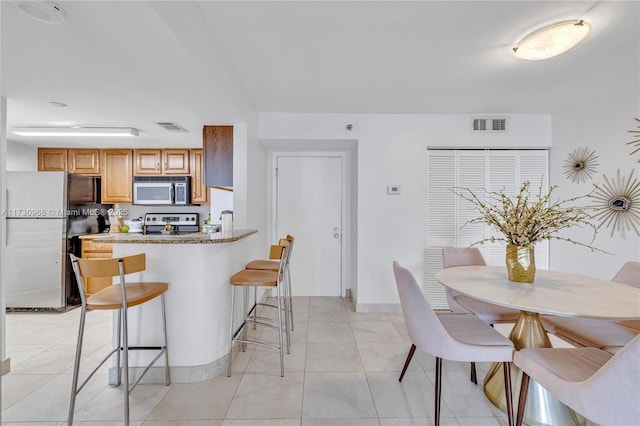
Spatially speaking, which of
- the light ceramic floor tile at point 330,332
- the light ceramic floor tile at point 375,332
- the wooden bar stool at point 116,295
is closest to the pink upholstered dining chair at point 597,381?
the light ceramic floor tile at point 375,332

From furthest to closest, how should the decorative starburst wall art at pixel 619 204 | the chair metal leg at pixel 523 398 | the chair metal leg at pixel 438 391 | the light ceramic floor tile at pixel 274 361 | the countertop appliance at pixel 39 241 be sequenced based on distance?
the countertop appliance at pixel 39 241, the decorative starburst wall art at pixel 619 204, the light ceramic floor tile at pixel 274 361, the chair metal leg at pixel 438 391, the chair metal leg at pixel 523 398

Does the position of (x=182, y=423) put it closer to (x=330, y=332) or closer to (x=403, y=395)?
(x=403, y=395)

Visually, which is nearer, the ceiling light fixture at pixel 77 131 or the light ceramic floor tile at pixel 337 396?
the light ceramic floor tile at pixel 337 396

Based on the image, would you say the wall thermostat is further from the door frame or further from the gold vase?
the gold vase

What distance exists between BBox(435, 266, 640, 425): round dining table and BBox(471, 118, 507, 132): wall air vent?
198 centimetres

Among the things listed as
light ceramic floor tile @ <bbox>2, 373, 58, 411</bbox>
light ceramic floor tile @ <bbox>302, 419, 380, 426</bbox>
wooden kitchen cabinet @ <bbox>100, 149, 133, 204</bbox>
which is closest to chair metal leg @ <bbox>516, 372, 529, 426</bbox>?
light ceramic floor tile @ <bbox>302, 419, 380, 426</bbox>

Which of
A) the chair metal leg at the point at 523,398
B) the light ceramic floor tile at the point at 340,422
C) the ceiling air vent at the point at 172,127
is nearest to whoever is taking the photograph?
the chair metal leg at the point at 523,398

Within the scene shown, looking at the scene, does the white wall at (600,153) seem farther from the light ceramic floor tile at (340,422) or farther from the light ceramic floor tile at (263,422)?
the light ceramic floor tile at (263,422)

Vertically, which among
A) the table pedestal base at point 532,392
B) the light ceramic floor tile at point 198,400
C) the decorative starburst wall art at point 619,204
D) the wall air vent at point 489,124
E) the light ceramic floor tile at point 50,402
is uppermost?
the wall air vent at point 489,124

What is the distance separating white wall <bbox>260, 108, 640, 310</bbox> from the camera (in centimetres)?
326

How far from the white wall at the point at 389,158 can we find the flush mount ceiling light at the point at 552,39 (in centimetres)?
141

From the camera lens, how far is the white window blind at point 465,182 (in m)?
3.30

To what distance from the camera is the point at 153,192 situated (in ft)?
13.0

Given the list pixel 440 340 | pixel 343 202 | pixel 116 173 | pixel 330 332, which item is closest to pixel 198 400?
pixel 330 332
